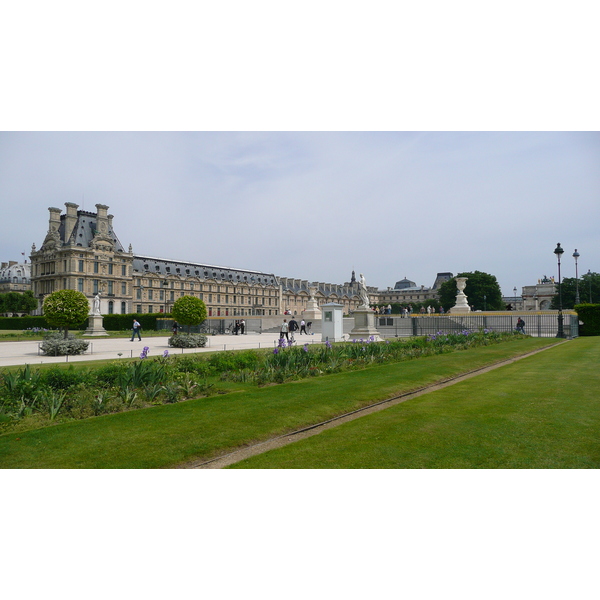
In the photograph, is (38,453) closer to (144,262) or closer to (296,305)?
→ (144,262)

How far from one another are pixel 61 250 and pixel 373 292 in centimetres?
11744

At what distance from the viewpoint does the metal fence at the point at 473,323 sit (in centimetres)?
3320

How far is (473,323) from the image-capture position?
1444 inches

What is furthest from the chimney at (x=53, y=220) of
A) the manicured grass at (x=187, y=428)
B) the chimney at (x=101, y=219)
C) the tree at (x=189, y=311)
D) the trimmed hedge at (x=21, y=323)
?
the manicured grass at (x=187, y=428)

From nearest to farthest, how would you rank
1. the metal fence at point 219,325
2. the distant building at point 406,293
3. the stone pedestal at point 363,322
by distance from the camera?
the stone pedestal at point 363,322, the metal fence at point 219,325, the distant building at point 406,293

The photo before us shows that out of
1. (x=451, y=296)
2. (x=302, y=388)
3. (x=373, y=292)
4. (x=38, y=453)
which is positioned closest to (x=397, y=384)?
(x=302, y=388)

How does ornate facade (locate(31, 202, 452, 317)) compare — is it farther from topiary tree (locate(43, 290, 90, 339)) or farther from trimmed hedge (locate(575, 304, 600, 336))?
topiary tree (locate(43, 290, 90, 339))

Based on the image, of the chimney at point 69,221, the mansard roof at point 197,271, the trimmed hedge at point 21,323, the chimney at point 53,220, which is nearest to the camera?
the trimmed hedge at point 21,323

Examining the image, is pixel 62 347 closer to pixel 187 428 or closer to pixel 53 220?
pixel 187 428

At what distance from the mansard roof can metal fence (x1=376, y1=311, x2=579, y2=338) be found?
238 ft

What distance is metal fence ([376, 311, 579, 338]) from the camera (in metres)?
33.2

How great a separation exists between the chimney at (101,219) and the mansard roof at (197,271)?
1231cm

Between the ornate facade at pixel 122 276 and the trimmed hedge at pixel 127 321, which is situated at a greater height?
the ornate facade at pixel 122 276

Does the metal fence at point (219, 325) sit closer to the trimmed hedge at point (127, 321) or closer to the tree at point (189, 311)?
the trimmed hedge at point (127, 321)
